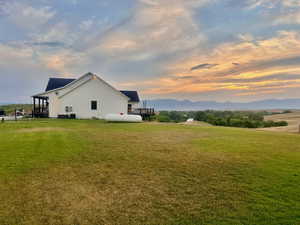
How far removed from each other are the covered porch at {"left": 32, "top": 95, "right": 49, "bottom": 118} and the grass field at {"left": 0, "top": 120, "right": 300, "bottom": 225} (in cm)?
2104

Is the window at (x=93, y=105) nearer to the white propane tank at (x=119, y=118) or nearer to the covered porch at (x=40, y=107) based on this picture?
the white propane tank at (x=119, y=118)

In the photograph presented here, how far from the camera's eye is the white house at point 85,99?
24141 mm

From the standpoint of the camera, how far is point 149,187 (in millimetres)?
4133

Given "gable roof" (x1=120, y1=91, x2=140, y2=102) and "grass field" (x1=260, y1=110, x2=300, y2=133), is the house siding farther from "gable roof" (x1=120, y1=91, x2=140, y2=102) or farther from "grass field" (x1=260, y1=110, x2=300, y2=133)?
"grass field" (x1=260, y1=110, x2=300, y2=133)

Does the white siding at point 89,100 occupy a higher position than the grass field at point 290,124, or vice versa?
the white siding at point 89,100

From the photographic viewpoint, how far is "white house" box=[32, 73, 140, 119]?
950 inches

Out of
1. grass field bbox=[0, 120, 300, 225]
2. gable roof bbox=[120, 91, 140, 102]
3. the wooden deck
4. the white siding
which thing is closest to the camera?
grass field bbox=[0, 120, 300, 225]

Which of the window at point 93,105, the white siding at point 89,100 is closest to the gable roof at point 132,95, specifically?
the white siding at point 89,100

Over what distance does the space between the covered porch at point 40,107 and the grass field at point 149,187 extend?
21.0 metres

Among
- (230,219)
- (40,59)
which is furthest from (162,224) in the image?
(40,59)

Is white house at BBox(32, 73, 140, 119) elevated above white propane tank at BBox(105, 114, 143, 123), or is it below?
above

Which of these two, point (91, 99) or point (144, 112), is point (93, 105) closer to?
point (91, 99)

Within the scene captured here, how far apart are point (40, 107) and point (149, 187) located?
89.8 ft

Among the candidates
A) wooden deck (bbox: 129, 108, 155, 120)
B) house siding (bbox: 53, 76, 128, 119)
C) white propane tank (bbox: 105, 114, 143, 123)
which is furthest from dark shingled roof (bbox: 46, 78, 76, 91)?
white propane tank (bbox: 105, 114, 143, 123)
